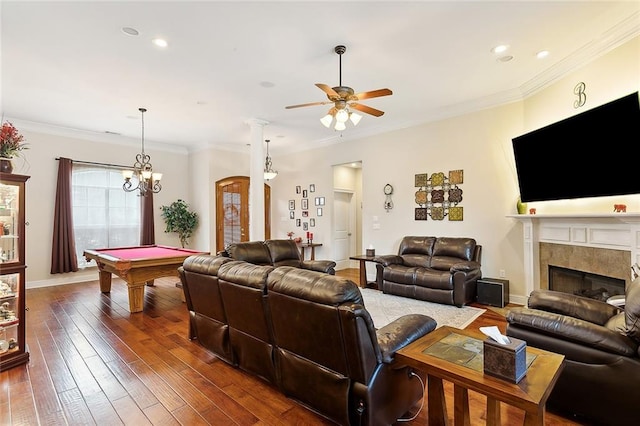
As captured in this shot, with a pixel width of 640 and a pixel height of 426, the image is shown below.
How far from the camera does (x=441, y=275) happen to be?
4707 mm

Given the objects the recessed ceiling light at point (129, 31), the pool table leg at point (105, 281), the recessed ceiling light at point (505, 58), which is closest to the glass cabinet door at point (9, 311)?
the recessed ceiling light at point (129, 31)

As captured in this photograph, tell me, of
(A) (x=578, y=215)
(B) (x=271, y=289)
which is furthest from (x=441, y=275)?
(B) (x=271, y=289)

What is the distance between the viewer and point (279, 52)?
3508mm

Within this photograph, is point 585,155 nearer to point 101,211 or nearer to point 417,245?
point 417,245

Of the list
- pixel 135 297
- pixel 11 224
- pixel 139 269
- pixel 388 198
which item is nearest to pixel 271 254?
pixel 139 269

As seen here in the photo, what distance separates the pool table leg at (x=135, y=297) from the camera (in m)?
4.42

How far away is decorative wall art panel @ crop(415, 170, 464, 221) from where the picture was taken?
17.9 feet

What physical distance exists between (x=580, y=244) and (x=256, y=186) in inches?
191

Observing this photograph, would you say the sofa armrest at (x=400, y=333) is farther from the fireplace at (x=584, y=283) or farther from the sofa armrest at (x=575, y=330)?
the fireplace at (x=584, y=283)

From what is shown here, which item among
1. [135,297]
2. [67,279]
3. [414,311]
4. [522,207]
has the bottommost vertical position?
[414,311]

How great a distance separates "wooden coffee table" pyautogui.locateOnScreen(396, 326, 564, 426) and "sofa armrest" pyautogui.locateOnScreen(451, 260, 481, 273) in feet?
9.03

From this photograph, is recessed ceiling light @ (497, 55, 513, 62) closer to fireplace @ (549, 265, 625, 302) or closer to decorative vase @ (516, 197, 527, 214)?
decorative vase @ (516, 197, 527, 214)

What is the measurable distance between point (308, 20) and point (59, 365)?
395 centimetres

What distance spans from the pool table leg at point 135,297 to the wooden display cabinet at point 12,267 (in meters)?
1.40
